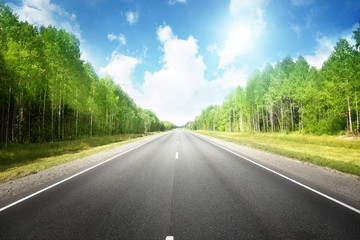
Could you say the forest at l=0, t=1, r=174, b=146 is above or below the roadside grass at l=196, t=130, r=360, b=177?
above

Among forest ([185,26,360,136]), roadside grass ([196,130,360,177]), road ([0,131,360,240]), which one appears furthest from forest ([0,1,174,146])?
forest ([185,26,360,136])

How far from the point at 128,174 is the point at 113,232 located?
337cm

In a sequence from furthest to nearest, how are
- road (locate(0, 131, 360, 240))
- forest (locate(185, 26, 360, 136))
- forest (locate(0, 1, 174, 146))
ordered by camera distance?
forest (locate(185, 26, 360, 136)) → forest (locate(0, 1, 174, 146)) → road (locate(0, 131, 360, 240))

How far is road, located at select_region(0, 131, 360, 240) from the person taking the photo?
A: 7.80ft

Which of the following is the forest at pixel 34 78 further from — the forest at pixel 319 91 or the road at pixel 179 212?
the forest at pixel 319 91

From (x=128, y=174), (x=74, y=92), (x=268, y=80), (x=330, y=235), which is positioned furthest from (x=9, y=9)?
(x=268, y=80)

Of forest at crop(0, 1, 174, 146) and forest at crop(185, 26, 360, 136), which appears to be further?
forest at crop(185, 26, 360, 136)

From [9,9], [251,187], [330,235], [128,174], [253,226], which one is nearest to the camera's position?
[330,235]

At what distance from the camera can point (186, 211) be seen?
9.89ft

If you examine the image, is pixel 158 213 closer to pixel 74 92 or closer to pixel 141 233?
pixel 141 233

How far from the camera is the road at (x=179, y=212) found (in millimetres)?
2377

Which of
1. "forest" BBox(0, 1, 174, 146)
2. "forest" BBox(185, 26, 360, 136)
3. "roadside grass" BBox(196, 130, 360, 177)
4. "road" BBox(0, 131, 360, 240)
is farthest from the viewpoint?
"forest" BBox(185, 26, 360, 136)

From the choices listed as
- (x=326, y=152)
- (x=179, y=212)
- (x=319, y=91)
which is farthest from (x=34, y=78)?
(x=319, y=91)

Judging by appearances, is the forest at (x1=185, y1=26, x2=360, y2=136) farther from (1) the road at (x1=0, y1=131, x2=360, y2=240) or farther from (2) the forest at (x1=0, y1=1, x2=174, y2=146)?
(2) the forest at (x1=0, y1=1, x2=174, y2=146)
